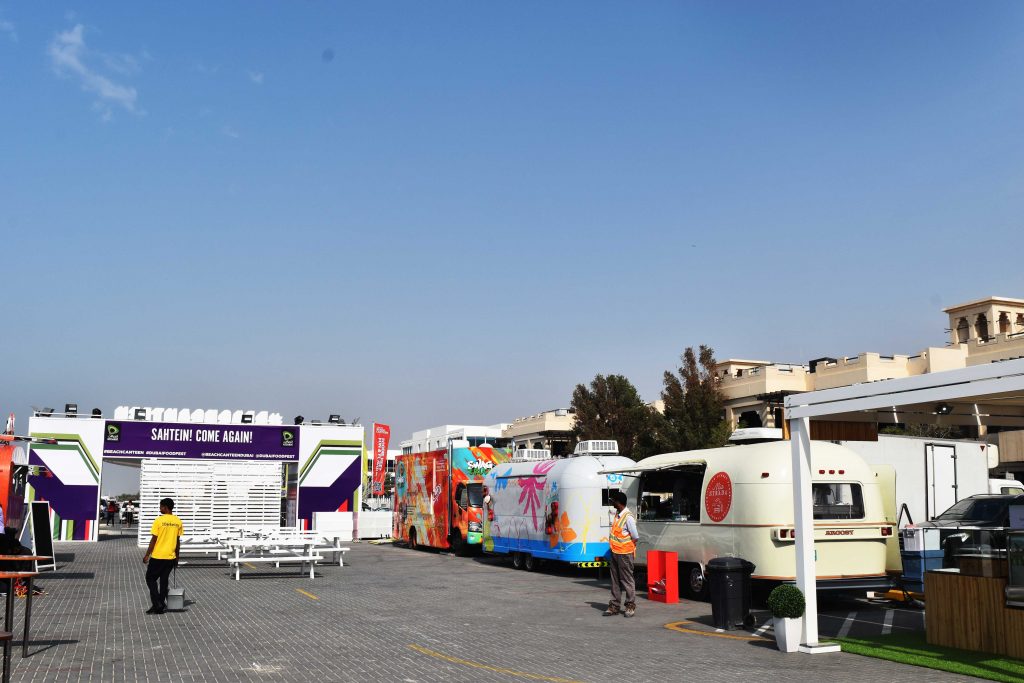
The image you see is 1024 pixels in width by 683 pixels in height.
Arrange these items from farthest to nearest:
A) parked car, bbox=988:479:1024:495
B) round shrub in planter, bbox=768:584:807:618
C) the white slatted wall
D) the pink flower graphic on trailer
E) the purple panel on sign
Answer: the purple panel on sign, the white slatted wall, the pink flower graphic on trailer, parked car, bbox=988:479:1024:495, round shrub in planter, bbox=768:584:807:618

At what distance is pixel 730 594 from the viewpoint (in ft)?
39.6

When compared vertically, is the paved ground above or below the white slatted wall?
below

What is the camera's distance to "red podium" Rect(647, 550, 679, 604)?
591 inches

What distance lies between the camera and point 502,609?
1416 cm

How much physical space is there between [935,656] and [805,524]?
1837 millimetres

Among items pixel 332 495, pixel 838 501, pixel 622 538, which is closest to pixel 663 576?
pixel 622 538

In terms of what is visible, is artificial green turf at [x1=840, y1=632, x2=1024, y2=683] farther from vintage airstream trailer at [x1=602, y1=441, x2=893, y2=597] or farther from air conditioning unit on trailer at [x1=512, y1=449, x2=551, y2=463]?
air conditioning unit on trailer at [x1=512, y1=449, x2=551, y2=463]

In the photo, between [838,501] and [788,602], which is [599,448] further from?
[788,602]

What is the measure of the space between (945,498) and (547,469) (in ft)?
26.5

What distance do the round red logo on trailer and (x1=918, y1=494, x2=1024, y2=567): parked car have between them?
3.03m

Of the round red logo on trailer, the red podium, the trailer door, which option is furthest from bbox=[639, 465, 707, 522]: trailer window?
the trailer door

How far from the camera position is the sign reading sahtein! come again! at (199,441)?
111 ft

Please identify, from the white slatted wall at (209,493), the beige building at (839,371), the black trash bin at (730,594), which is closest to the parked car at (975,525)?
the black trash bin at (730,594)

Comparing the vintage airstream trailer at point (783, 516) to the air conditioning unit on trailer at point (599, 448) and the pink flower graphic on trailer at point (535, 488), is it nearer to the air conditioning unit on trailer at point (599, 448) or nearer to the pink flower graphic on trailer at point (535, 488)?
the air conditioning unit on trailer at point (599, 448)
